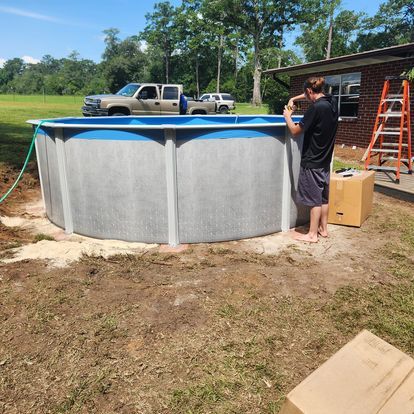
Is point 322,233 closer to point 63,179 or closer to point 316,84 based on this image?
point 316,84

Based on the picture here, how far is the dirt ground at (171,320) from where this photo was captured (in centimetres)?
235

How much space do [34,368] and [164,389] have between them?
888 millimetres

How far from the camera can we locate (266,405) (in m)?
2.25

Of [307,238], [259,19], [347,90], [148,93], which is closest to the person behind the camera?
[307,238]

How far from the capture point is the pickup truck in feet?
54.5

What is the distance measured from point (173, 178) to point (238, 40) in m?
59.6

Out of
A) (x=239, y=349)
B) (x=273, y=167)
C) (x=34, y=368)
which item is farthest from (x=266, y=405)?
(x=273, y=167)

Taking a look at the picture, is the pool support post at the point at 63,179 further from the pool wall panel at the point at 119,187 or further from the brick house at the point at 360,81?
the brick house at the point at 360,81

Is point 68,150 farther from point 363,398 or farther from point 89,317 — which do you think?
point 363,398

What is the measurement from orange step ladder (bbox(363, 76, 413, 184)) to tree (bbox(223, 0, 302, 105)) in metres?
38.4

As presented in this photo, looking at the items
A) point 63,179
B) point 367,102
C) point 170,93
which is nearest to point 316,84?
point 63,179

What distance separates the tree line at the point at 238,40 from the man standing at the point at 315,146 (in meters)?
22.9

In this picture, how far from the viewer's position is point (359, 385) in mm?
1890


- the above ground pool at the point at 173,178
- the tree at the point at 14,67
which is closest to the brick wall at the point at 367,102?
the above ground pool at the point at 173,178
